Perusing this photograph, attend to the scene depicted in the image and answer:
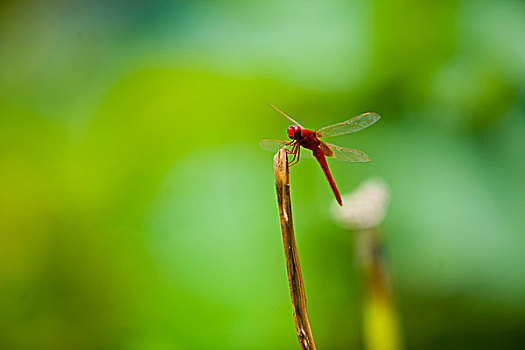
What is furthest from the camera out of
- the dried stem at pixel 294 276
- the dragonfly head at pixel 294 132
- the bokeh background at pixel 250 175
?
the bokeh background at pixel 250 175

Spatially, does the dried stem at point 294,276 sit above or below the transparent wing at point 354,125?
below

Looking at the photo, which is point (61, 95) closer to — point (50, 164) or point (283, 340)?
point (50, 164)

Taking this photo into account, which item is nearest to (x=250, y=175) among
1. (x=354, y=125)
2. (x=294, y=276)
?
(x=354, y=125)

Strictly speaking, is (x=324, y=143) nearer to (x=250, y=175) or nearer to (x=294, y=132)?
(x=294, y=132)

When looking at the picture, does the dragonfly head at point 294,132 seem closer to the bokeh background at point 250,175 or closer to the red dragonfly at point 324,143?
the red dragonfly at point 324,143

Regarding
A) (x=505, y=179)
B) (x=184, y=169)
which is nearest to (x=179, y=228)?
(x=184, y=169)

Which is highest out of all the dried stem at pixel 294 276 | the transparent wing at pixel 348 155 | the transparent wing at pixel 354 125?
the transparent wing at pixel 354 125

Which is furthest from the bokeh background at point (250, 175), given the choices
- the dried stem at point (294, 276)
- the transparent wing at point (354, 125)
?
the dried stem at point (294, 276)
